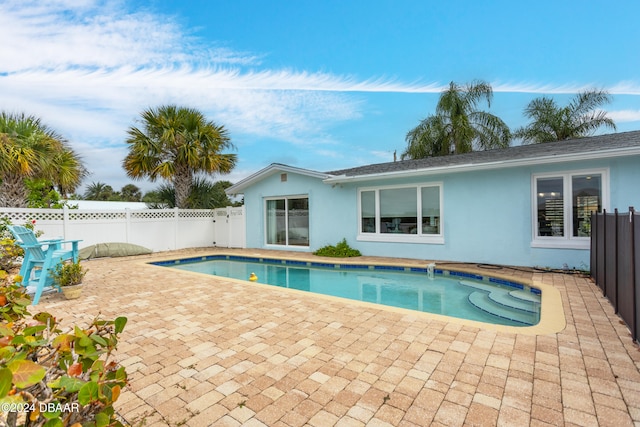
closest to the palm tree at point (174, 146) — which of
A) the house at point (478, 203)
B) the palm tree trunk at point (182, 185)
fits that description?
the palm tree trunk at point (182, 185)

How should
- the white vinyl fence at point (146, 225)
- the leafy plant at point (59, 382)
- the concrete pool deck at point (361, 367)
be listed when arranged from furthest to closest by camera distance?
the white vinyl fence at point (146, 225) < the concrete pool deck at point (361, 367) < the leafy plant at point (59, 382)

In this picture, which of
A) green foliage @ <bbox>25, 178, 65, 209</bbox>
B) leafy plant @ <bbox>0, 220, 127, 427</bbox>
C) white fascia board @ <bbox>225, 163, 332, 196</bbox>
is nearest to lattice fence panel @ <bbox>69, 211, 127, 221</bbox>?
green foliage @ <bbox>25, 178, 65, 209</bbox>

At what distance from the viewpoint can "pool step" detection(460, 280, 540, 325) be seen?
16.9 ft

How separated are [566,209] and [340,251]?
6.30 meters

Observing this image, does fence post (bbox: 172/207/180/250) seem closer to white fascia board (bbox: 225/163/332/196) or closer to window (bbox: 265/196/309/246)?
white fascia board (bbox: 225/163/332/196)

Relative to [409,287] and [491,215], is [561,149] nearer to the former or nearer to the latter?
[491,215]

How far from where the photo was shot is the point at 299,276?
9125 mm

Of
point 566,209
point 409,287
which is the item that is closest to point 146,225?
point 409,287

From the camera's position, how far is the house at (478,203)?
7.20m

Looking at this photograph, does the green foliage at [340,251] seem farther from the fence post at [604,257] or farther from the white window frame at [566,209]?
the fence post at [604,257]

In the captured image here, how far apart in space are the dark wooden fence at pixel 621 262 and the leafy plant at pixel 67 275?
816 centimetres

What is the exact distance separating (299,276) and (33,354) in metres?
7.89

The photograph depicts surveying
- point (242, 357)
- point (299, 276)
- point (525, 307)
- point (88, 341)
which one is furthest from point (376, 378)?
point (299, 276)

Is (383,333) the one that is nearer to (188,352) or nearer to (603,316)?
(188,352)
